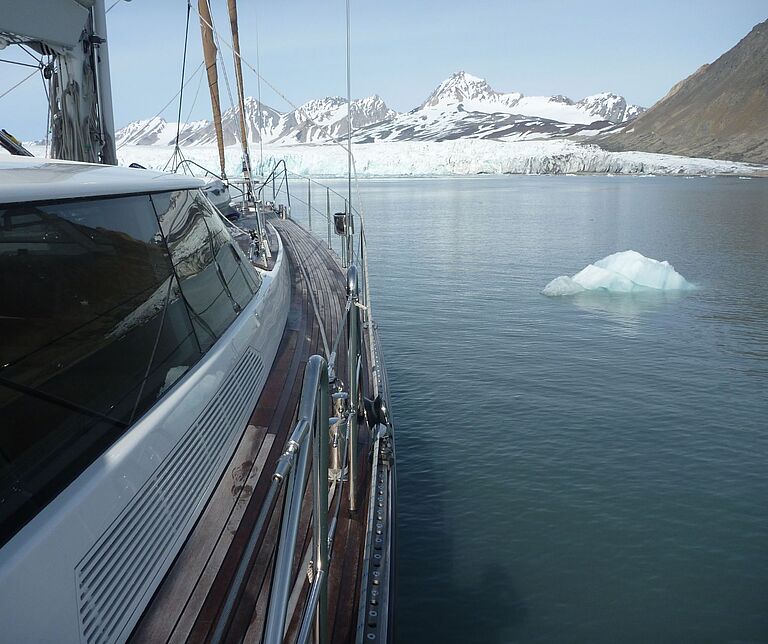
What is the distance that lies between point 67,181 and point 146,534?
1.31 metres

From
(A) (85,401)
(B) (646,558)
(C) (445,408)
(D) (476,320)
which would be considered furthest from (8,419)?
(D) (476,320)

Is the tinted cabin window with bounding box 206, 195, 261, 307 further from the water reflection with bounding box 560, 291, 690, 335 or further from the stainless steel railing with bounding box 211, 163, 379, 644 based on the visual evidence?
the water reflection with bounding box 560, 291, 690, 335

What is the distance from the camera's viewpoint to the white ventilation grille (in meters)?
1.65

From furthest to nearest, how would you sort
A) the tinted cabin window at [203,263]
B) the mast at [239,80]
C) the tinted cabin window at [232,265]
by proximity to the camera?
the mast at [239,80], the tinted cabin window at [232,265], the tinted cabin window at [203,263]

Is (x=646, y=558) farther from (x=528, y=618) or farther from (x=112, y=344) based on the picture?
(x=112, y=344)

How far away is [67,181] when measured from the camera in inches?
94.9

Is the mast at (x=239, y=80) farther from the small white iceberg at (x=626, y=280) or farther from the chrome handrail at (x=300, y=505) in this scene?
the chrome handrail at (x=300, y=505)

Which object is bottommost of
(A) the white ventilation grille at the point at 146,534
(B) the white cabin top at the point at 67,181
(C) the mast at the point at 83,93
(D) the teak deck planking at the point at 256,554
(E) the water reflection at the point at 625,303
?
(E) the water reflection at the point at 625,303

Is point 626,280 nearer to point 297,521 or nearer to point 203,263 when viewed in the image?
point 203,263

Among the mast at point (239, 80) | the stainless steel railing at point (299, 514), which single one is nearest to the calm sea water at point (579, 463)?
the stainless steel railing at point (299, 514)

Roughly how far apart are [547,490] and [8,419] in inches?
187

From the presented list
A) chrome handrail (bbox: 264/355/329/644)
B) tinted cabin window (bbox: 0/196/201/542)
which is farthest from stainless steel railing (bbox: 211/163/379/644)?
tinted cabin window (bbox: 0/196/201/542)

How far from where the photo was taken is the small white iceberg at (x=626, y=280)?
1276 cm

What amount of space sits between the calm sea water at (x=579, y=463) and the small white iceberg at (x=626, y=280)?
1.22 ft
